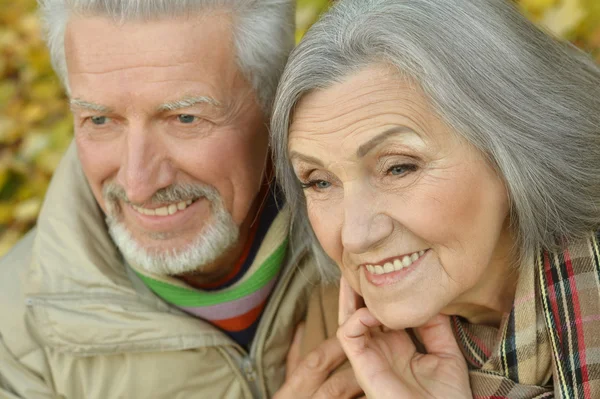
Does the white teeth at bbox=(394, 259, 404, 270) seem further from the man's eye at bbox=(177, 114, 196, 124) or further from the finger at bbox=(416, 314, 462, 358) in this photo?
the man's eye at bbox=(177, 114, 196, 124)

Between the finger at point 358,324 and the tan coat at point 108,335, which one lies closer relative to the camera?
the finger at point 358,324

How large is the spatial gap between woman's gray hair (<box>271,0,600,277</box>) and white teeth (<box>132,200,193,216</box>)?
1.88 feet

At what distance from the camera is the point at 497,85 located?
8.21 feet

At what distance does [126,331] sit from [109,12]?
46.1 inches

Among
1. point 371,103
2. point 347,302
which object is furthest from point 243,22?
point 347,302

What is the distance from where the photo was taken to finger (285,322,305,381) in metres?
3.37

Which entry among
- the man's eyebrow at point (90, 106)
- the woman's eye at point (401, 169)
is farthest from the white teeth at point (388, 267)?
the man's eyebrow at point (90, 106)

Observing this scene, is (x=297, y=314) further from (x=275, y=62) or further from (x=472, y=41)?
(x=472, y=41)

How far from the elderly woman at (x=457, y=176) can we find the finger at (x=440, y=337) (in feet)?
0.19

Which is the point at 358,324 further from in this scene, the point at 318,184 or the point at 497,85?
the point at 497,85

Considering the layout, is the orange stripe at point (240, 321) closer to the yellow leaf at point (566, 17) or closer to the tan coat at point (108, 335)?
the tan coat at point (108, 335)

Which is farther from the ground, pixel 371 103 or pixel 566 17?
pixel 566 17

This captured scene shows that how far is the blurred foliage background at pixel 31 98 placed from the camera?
4.57 metres

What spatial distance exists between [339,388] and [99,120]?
1.34m
